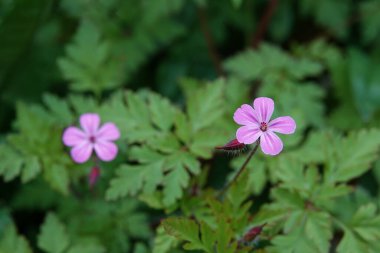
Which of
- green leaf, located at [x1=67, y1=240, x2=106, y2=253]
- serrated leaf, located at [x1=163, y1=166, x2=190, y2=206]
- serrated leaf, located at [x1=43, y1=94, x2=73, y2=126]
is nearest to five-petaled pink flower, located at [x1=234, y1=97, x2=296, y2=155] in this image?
serrated leaf, located at [x1=163, y1=166, x2=190, y2=206]

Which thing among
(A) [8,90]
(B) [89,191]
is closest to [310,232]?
(B) [89,191]

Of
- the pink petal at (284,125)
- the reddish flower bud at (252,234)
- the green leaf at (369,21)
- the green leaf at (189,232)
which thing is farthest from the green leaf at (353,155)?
the green leaf at (369,21)

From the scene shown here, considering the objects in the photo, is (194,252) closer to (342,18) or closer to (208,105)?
(208,105)

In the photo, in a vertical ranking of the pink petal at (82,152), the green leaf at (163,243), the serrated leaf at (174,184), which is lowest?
the green leaf at (163,243)

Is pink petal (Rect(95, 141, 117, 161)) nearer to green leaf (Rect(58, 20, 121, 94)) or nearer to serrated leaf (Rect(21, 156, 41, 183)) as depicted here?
serrated leaf (Rect(21, 156, 41, 183))

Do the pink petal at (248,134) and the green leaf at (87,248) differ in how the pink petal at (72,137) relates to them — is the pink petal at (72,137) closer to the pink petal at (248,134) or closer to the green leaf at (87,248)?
the green leaf at (87,248)

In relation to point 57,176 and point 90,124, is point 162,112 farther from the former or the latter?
point 57,176
